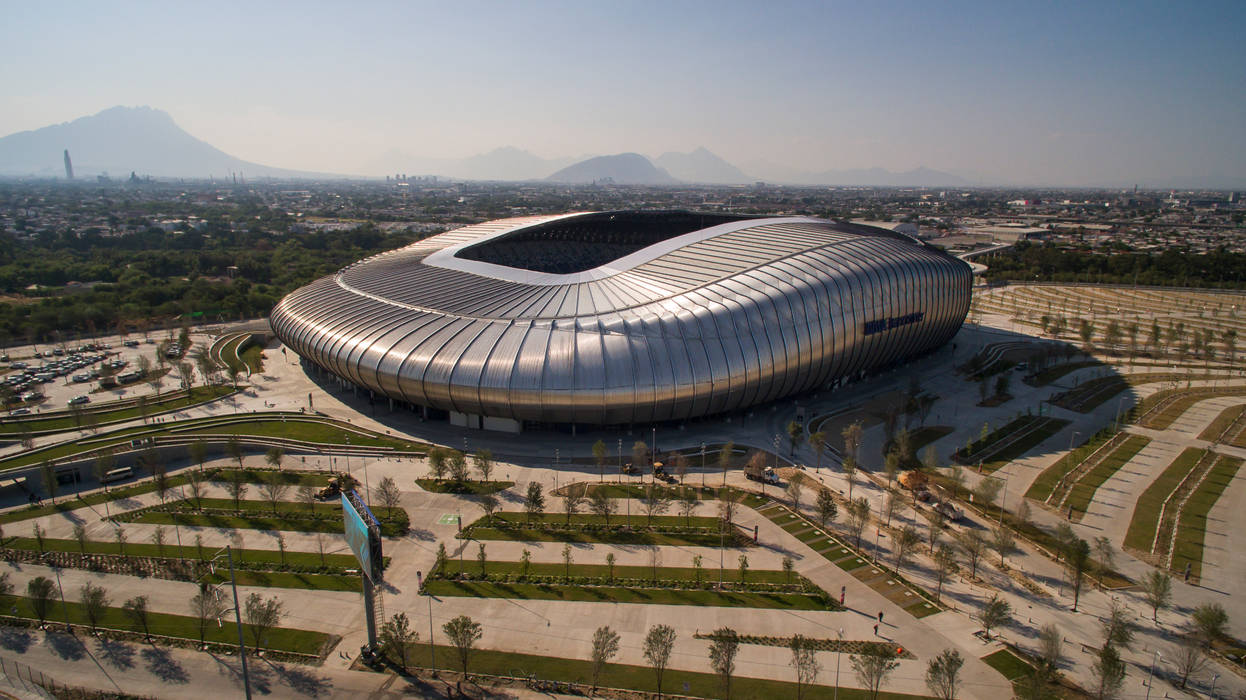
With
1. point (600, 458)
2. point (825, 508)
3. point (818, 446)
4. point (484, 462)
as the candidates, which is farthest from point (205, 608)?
point (818, 446)

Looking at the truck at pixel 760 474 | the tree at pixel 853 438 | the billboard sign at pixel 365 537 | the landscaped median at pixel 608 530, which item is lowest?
the landscaped median at pixel 608 530

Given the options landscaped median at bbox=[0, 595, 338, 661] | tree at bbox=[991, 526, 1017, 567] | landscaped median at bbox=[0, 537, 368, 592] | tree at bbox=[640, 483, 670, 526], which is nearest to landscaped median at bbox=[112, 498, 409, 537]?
landscaped median at bbox=[0, 537, 368, 592]

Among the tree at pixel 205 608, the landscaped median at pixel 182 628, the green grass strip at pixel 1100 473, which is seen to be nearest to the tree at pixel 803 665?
the landscaped median at pixel 182 628

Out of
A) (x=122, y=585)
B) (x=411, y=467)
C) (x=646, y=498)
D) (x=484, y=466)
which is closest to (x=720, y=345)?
(x=646, y=498)

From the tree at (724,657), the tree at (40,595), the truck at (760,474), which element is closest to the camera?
the tree at (724,657)

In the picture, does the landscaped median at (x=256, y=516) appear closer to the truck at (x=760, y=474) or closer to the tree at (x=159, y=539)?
the tree at (x=159, y=539)

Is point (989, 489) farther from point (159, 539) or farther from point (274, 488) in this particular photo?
point (159, 539)
